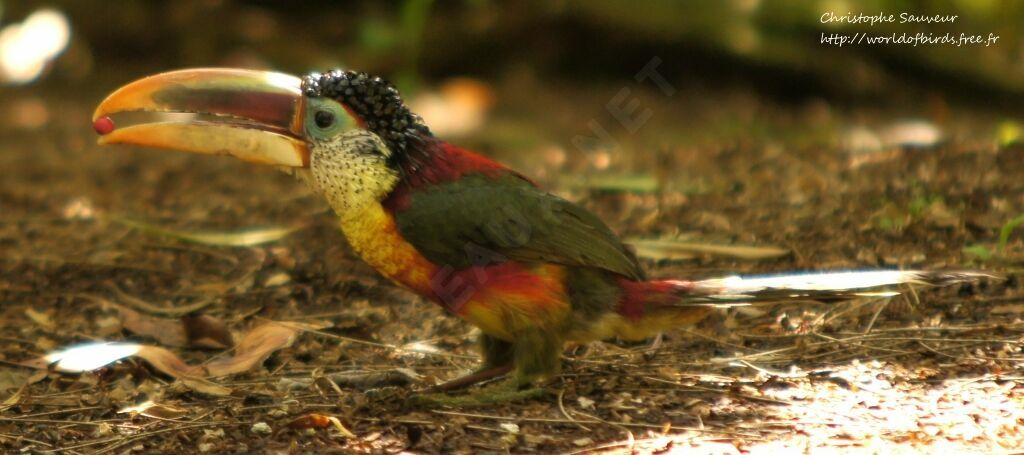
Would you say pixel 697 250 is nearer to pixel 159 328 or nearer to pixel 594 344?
pixel 594 344

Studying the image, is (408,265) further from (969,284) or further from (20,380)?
(969,284)

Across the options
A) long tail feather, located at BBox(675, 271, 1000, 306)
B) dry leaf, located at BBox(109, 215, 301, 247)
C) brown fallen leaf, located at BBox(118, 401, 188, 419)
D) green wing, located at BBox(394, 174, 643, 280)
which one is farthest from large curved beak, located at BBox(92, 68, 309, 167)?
dry leaf, located at BBox(109, 215, 301, 247)

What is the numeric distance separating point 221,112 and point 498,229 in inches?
36.9

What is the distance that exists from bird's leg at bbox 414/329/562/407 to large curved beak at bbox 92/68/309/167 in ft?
2.79

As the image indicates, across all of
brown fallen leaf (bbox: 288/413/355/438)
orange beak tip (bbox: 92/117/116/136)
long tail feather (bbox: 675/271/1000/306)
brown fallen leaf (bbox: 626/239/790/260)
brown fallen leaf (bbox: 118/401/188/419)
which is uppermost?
orange beak tip (bbox: 92/117/116/136)

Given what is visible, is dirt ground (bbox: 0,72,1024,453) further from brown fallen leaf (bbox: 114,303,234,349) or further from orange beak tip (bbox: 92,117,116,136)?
orange beak tip (bbox: 92,117,116,136)

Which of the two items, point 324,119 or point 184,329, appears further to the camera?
point 184,329

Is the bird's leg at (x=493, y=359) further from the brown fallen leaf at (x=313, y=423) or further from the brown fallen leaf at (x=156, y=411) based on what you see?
the brown fallen leaf at (x=156, y=411)

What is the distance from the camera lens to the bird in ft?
11.8

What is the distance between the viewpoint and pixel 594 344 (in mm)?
4312

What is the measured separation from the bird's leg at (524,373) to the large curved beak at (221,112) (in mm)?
849

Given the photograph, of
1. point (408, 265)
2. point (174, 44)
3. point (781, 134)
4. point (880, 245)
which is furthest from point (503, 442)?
point (174, 44)

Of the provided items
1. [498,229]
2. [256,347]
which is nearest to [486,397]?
[498,229]

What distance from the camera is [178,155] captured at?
805 centimetres
